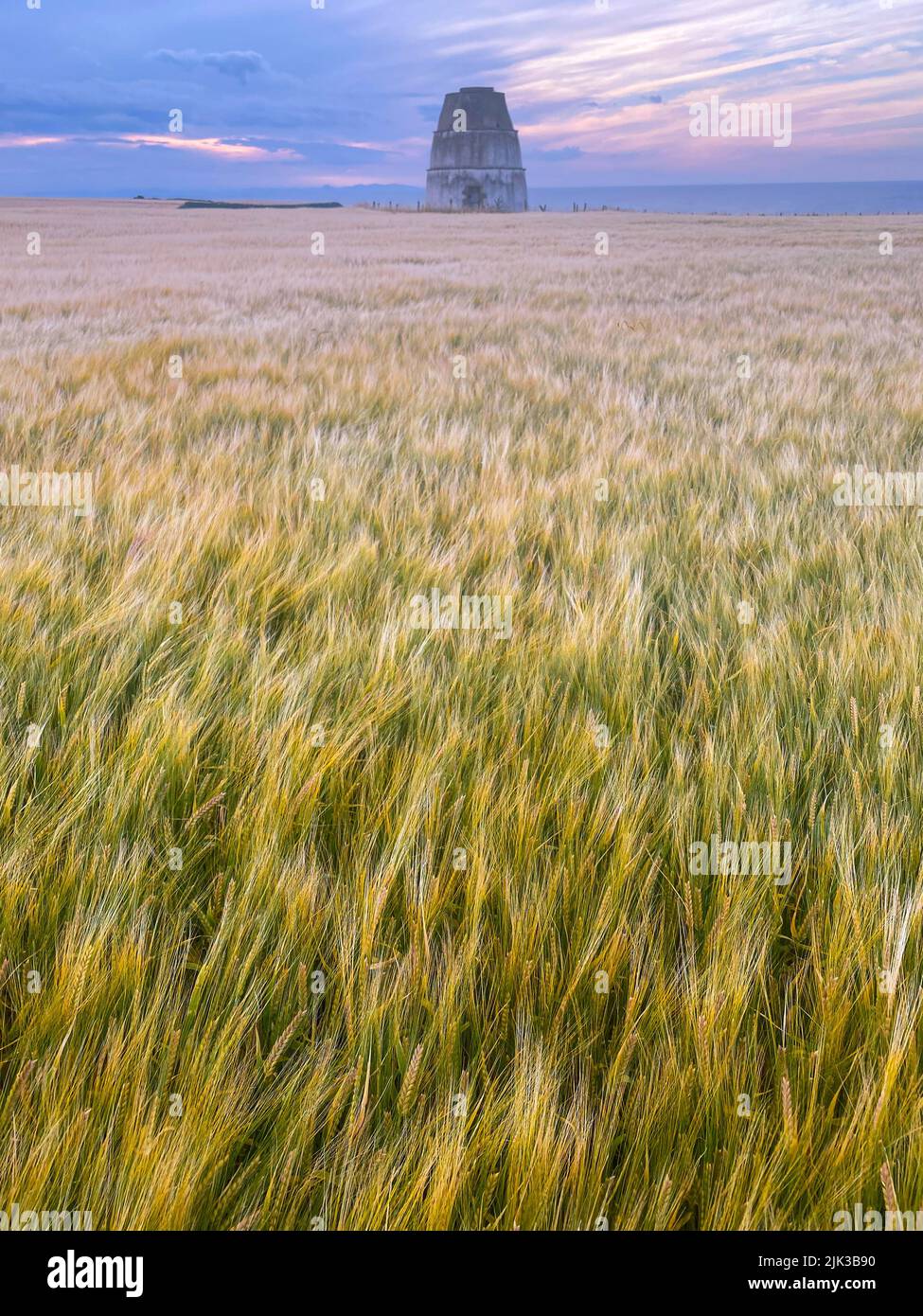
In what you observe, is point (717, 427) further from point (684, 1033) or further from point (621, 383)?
point (684, 1033)

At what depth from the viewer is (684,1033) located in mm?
863

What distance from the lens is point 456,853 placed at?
1.13 metres

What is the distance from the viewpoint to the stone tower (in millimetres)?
53750

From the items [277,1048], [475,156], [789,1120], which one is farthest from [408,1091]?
[475,156]

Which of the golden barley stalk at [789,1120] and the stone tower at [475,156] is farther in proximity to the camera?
the stone tower at [475,156]

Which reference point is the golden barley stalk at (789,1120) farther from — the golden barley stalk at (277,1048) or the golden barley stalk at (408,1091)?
the golden barley stalk at (277,1048)

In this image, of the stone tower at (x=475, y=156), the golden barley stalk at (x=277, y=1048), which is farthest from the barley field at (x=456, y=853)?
the stone tower at (x=475, y=156)

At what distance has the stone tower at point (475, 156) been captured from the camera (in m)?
53.8

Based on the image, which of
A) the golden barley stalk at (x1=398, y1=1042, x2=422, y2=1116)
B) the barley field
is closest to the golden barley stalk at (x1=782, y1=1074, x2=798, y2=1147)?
the barley field

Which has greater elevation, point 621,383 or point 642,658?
point 621,383

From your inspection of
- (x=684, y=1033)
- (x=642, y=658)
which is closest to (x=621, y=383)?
(x=642, y=658)

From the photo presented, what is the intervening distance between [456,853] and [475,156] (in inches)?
2550

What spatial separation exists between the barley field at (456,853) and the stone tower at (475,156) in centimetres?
6170
